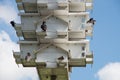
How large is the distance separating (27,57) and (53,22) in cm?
433

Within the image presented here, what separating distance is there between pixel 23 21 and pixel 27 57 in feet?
14.0

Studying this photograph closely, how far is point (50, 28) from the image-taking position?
183ft

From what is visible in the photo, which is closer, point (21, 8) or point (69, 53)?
point (69, 53)

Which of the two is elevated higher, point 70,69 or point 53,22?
point 53,22

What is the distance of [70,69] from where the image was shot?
56.7 meters

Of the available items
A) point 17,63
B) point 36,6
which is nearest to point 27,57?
point 17,63

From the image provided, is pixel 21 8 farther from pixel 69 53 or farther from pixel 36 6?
pixel 69 53

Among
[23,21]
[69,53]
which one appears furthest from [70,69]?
[23,21]

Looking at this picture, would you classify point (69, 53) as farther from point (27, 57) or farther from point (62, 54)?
point (27, 57)

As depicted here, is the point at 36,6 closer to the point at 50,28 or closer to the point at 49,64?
the point at 50,28

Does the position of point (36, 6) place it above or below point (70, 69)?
above

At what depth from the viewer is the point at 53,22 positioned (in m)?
56.0

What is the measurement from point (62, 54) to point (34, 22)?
4.62 m

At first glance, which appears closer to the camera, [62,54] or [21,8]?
[62,54]
